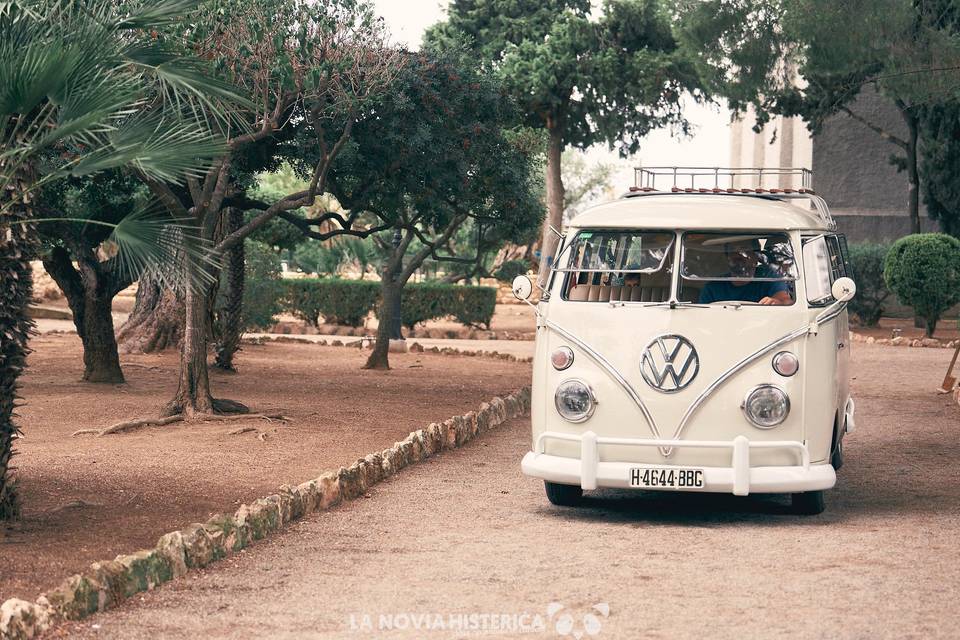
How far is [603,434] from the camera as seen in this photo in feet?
28.4

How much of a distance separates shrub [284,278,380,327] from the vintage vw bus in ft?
73.6

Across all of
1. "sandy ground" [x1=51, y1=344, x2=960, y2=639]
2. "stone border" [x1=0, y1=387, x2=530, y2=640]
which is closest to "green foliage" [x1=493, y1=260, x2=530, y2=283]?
"stone border" [x1=0, y1=387, x2=530, y2=640]

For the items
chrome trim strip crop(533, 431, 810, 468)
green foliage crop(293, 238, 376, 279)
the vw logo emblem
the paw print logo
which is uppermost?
green foliage crop(293, 238, 376, 279)

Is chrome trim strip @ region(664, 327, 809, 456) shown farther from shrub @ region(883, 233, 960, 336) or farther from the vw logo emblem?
shrub @ region(883, 233, 960, 336)

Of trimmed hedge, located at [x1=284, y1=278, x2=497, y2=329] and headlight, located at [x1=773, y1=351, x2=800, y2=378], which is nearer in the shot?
headlight, located at [x1=773, y1=351, x2=800, y2=378]

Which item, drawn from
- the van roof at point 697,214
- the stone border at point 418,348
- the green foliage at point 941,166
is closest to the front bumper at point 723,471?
the van roof at point 697,214

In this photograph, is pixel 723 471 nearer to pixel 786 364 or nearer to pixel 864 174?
pixel 786 364

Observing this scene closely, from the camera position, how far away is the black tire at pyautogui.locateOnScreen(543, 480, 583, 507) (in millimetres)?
9172

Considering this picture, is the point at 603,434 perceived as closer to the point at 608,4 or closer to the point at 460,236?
the point at 608,4

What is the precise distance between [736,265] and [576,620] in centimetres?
378

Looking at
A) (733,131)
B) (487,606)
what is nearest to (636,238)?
(487,606)

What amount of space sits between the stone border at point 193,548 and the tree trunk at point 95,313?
7.31 meters

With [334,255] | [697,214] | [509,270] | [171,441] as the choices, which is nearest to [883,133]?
[509,270]

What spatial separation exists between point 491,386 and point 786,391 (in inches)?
428
